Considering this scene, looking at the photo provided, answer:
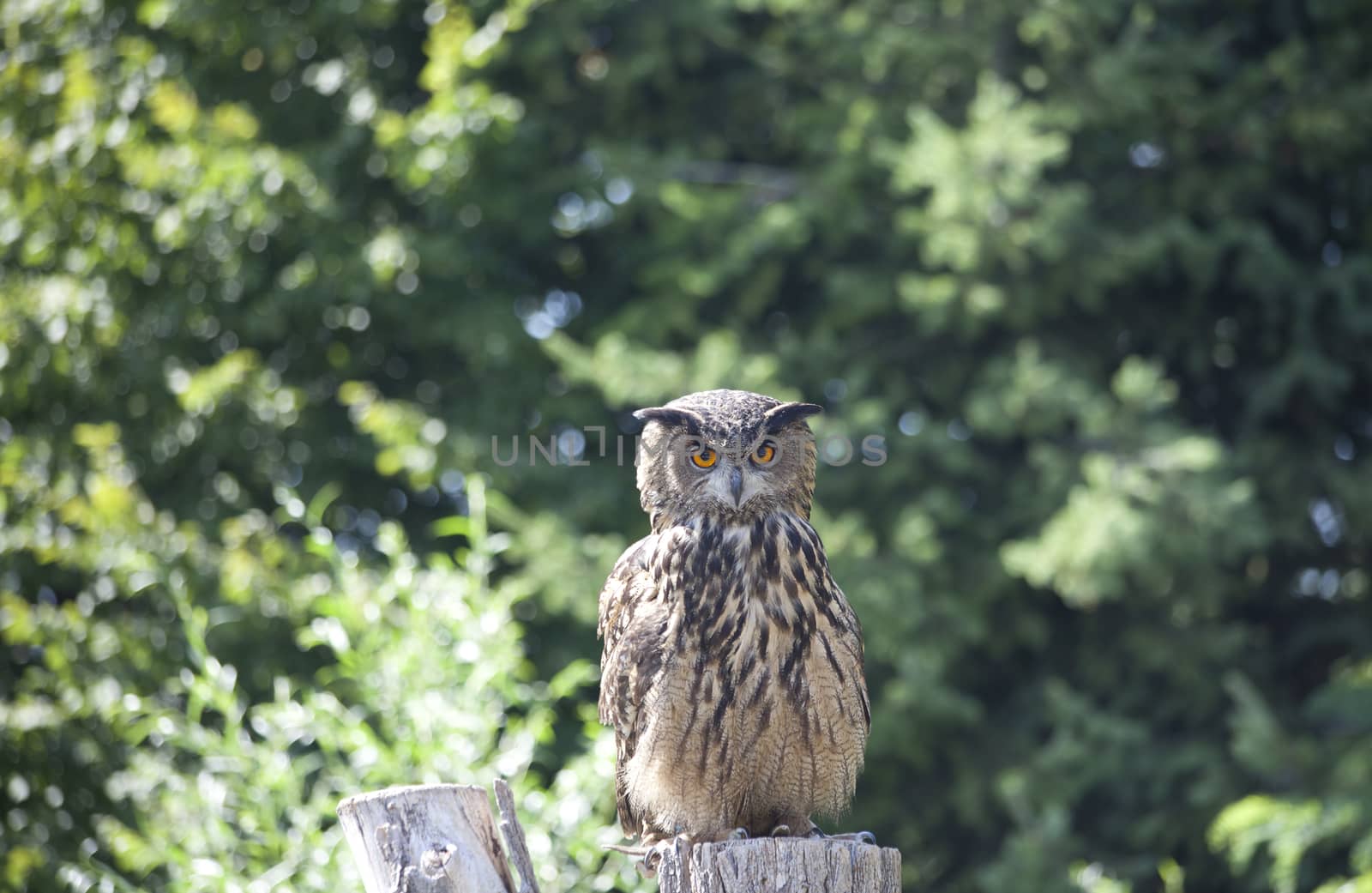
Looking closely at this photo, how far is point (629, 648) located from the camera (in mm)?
2869

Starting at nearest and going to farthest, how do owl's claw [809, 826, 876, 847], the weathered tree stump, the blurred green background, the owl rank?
1. the weathered tree stump
2. owl's claw [809, 826, 876, 847]
3. the owl
4. the blurred green background

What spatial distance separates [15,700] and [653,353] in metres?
3.62

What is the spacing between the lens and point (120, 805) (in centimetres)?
640

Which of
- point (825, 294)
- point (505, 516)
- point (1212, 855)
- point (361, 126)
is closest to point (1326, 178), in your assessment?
point (825, 294)

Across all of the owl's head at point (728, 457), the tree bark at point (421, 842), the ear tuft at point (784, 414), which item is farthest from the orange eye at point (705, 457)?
the tree bark at point (421, 842)

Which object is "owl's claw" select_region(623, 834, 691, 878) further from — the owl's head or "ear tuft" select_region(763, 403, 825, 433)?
"ear tuft" select_region(763, 403, 825, 433)

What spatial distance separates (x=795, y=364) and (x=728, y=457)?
3493 millimetres

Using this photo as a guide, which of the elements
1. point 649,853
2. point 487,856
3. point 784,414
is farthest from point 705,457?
point 487,856

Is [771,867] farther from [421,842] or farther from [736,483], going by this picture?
[736,483]

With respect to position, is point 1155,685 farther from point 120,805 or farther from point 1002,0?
point 120,805

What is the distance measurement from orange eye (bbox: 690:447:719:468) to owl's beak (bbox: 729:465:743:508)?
→ 0.05 meters

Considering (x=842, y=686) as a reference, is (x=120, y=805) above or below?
below

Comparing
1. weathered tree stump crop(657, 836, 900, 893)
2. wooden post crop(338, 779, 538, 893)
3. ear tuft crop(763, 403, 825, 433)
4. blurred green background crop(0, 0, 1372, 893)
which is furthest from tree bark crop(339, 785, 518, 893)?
blurred green background crop(0, 0, 1372, 893)

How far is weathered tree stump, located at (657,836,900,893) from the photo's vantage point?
229cm
